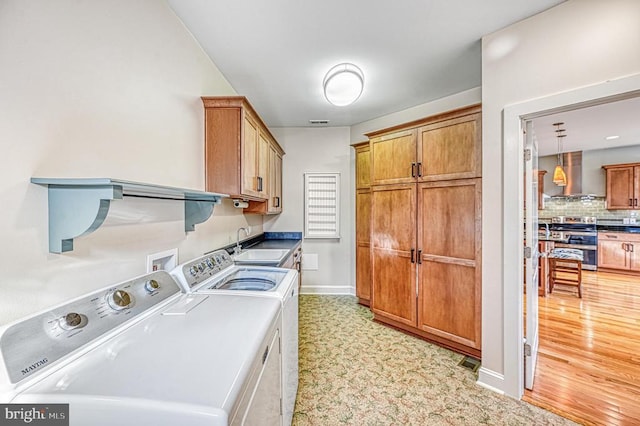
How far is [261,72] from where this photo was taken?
8.82ft

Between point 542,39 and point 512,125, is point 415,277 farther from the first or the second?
point 542,39

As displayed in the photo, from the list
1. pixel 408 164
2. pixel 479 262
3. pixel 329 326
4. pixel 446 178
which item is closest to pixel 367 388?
pixel 329 326

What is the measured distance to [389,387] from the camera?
6.92 ft

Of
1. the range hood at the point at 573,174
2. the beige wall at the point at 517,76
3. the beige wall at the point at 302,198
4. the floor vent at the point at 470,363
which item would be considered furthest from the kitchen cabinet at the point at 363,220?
the range hood at the point at 573,174

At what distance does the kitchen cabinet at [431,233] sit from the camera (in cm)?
247

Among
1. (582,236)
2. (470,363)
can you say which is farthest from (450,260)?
Answer: (582,236)

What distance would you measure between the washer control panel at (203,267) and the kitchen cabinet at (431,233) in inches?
71.4

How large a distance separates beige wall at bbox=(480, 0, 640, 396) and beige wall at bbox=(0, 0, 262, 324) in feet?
7.39

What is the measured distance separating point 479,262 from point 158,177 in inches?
99.8

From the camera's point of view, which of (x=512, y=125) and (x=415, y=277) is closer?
(x=512, y=125)

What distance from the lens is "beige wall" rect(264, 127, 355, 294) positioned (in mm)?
4344

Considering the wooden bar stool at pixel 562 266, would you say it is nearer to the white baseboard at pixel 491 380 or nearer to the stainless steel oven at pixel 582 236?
the stainless steel oven at pixel 582 236

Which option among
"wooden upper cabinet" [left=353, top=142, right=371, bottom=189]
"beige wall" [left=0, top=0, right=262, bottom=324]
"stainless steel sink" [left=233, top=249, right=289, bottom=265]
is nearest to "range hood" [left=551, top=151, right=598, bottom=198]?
"wooden upper cabinet" [left=353, top=142, right=371, bottom=189]

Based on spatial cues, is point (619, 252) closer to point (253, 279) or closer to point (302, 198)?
point (302, 198)
